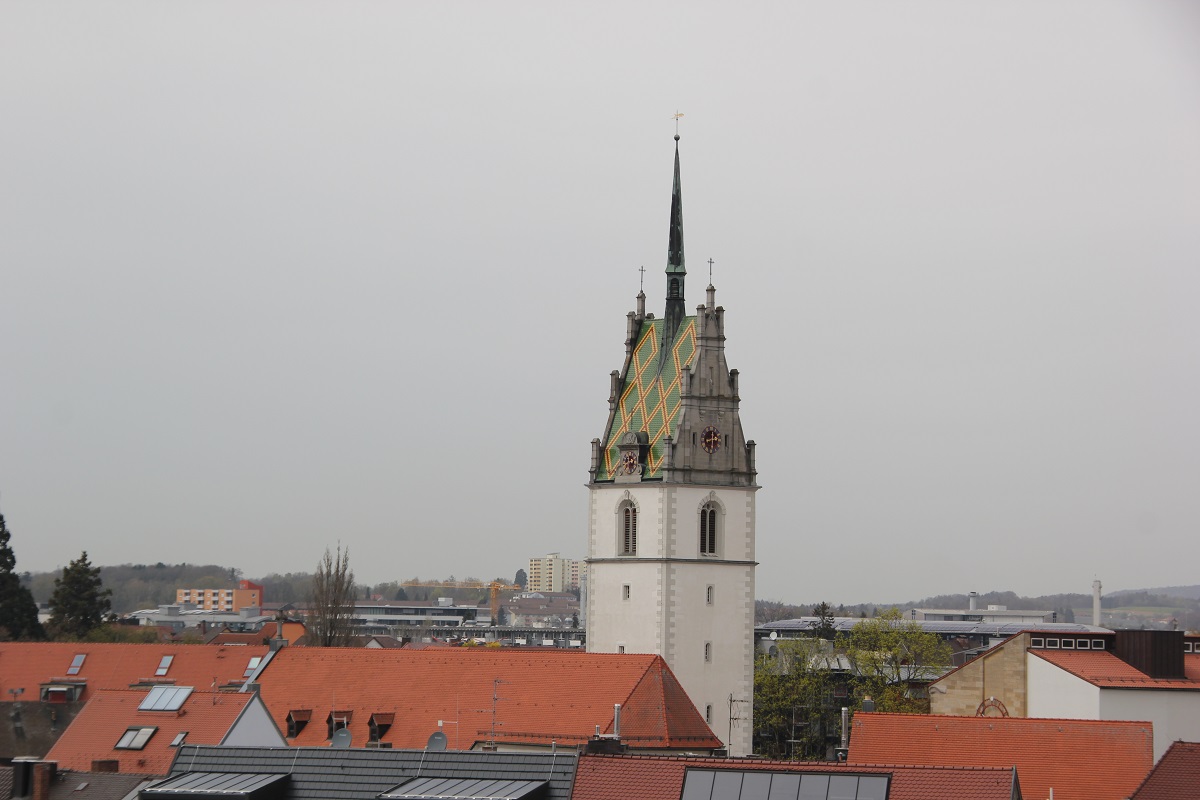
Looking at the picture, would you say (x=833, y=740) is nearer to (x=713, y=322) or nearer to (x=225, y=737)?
(x=713, y=322)

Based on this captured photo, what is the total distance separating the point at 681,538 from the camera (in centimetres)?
7206

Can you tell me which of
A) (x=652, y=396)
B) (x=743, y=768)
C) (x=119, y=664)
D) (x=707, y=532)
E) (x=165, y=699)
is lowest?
(x=743, y=768)

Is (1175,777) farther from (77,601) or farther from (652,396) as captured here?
(77,601)

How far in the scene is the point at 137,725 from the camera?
62.2m

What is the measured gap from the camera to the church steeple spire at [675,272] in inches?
2970

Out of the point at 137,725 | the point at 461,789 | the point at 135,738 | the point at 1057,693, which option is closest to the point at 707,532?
the point at 1057,693

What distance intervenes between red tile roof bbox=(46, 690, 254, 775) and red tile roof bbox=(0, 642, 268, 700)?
13119mm

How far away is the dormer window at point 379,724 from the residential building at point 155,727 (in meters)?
4.96

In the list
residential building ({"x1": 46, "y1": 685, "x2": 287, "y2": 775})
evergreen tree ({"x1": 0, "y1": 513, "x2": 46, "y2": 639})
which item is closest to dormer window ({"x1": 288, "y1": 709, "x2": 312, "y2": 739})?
residential building ({"x1": 46, "y1": 685, "x2": 287, "y2": 775})

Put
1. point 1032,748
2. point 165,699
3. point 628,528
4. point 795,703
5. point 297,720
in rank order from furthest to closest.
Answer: point 795,703, point 628,528, point 297,720, point 165,699, point 1032,748

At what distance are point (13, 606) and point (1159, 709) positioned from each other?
65.3 m

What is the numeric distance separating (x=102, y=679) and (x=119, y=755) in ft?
59.1

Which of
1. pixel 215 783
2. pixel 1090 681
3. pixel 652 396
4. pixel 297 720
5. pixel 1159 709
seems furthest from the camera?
pixel 652 396

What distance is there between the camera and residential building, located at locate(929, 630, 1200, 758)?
6675 centimetres
